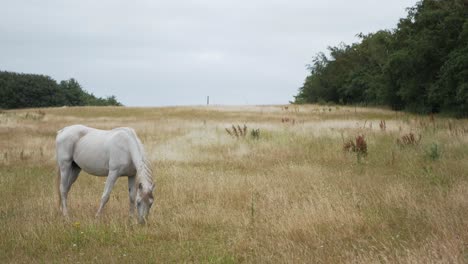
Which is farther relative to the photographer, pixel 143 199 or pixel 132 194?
pixel 132 194

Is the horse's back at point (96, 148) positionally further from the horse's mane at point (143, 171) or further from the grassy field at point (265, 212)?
the grassy field at point (265, 212)

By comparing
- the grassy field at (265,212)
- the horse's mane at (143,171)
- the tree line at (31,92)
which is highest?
the tree line at (31,92)

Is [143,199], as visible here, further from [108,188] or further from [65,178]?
[65,178]

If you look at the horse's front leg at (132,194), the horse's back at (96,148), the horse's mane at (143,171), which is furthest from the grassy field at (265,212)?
the horse's back at (96,148)

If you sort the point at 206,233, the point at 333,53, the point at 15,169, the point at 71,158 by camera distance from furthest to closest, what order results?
the point at 333,53 < the point at 15,169 < the point at 71,158 < the point at 206,233

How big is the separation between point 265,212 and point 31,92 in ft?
305

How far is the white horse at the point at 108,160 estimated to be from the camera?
671 centimetres

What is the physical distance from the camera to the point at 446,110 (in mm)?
31688

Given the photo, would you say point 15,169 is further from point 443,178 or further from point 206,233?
point 443,178

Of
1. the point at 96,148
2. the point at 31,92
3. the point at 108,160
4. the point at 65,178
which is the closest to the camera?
the point at 108,160

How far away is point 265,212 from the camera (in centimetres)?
719

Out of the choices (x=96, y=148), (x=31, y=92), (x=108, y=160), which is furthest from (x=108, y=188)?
(x=31, y=92)

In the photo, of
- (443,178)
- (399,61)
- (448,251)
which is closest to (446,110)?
(399,61)

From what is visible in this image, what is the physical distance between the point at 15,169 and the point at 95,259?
28.7ft
